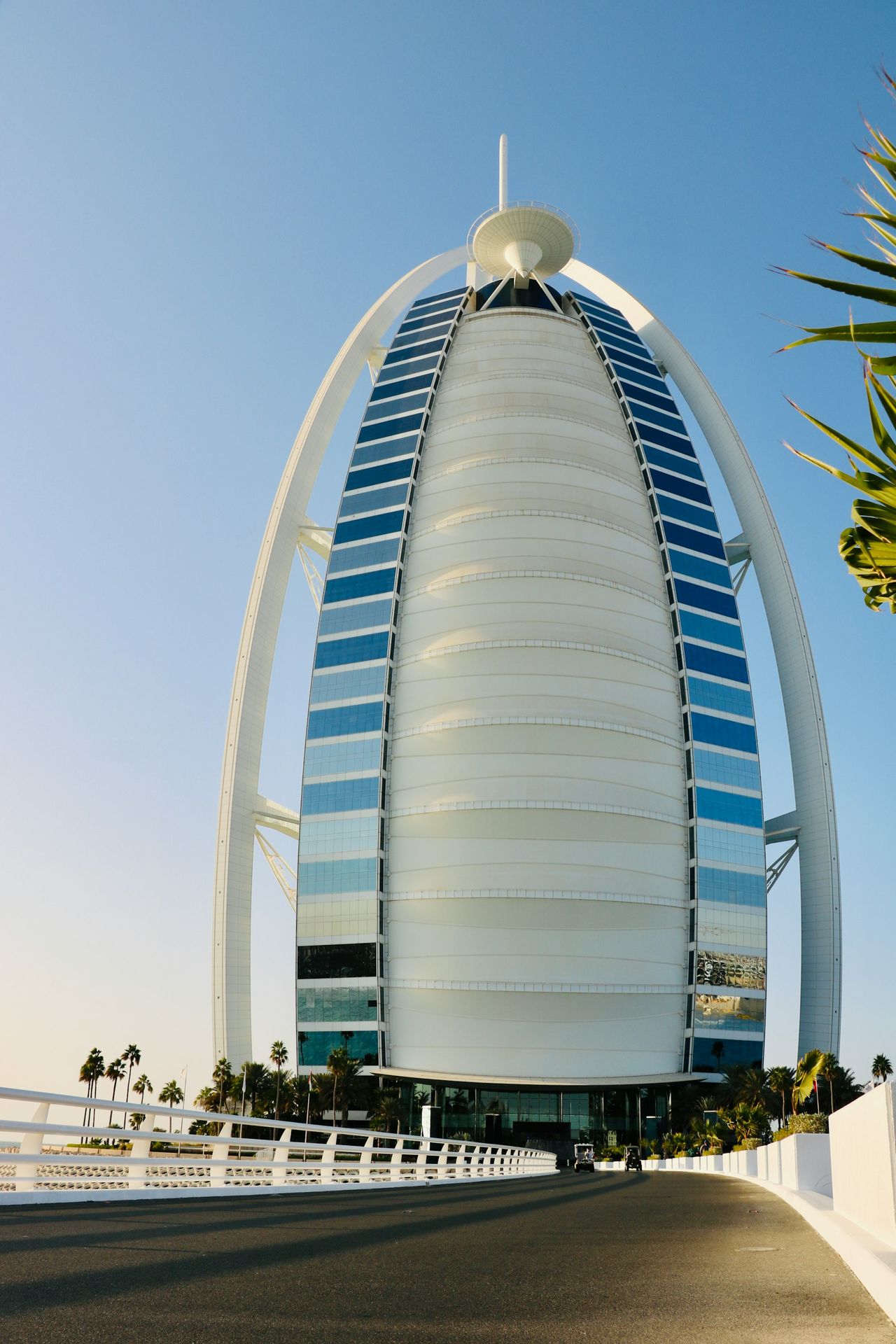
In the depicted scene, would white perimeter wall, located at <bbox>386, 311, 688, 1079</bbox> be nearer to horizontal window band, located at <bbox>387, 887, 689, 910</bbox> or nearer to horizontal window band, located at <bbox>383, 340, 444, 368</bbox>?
horizontal window band, located at <bbox>387, 887, 689, 910</bbox>

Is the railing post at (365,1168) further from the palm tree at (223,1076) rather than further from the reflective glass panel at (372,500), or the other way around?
the reflective glass panel at (372,500)

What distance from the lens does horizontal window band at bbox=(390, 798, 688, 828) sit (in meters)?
89.5

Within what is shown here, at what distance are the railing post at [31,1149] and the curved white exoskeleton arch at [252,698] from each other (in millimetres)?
78530

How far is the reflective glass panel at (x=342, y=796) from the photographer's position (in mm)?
92562

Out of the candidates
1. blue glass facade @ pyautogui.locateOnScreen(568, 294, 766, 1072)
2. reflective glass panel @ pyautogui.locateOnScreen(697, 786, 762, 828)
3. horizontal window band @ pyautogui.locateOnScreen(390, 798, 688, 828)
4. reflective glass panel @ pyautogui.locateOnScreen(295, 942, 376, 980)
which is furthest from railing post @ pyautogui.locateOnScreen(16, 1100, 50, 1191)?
reflective glass panel @ pyautogui.locateOnScreen(697, 786, 762, 828)

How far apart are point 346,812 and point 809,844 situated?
38.8 metres

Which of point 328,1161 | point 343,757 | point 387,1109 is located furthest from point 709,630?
point 328,1161

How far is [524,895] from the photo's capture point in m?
87.9

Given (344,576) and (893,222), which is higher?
(344,576)

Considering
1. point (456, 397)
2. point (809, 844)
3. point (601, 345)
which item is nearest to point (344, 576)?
point (456, 397)

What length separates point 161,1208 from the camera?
46.1 ft

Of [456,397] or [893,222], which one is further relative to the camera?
[456,397]

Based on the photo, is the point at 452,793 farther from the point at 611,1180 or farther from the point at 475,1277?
the point at 475,1277

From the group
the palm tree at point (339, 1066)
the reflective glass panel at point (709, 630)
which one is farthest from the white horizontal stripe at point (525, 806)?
the palm tree at point (339, 1066)
